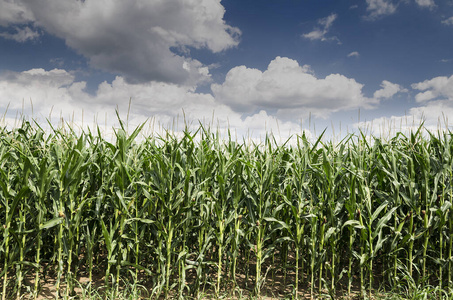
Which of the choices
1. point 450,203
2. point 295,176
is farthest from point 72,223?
point 450,203

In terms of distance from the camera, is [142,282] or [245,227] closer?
[142,282]

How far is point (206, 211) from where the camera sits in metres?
4.22

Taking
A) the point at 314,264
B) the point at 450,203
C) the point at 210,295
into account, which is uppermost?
the point at 450,203

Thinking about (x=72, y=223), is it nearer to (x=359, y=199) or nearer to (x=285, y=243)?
(x=285, y=243)

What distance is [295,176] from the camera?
425 centimetres

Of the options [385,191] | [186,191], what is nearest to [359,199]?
[385,191]

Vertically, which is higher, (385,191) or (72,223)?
(385,191)

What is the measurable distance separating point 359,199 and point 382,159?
2.27ft

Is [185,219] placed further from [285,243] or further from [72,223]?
[285,243]

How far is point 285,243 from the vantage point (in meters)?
4.88

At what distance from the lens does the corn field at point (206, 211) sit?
154 inches

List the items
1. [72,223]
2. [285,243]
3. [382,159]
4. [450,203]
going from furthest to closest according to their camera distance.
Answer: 1. [285,243]
2. [382,159]
3. [450,203]
4. [72,223]

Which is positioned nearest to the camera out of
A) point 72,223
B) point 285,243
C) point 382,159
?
point 72,223

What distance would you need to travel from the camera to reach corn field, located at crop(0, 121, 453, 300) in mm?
3912
